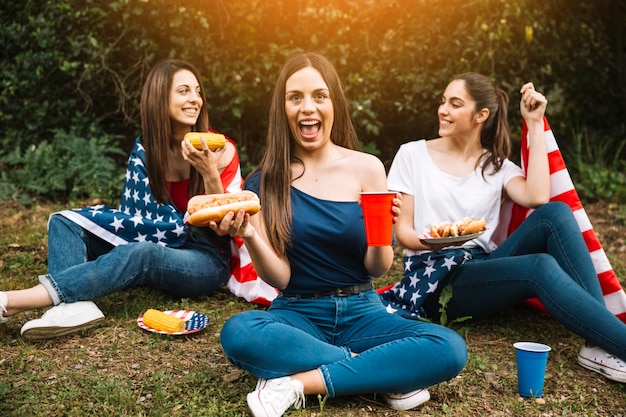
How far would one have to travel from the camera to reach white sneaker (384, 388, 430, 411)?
2.74 m

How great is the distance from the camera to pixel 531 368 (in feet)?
9.52

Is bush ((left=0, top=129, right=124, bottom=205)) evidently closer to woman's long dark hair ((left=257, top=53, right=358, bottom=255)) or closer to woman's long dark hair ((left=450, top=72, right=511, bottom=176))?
woman's long dark hair ((left=257, top=53, right=358, bottom=255))

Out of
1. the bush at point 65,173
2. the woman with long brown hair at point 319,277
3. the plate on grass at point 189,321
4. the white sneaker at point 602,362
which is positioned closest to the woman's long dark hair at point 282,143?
the woman with long brown hair at point 319,277

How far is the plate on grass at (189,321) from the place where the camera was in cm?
350

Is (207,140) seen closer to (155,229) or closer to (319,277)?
(155,229)

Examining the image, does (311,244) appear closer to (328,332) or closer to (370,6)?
(328,332)

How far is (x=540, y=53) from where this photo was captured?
293 inches

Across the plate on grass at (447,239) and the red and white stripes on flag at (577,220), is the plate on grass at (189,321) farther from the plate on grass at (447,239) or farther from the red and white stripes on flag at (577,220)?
A: the red and white stripes on flag at (577,220)

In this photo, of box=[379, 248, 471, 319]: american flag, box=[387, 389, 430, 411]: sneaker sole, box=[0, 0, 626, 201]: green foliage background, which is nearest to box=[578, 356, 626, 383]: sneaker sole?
box=[379, 248, 471, 319]: american flag

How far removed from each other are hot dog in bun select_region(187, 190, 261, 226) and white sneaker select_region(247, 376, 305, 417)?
0.73 meters

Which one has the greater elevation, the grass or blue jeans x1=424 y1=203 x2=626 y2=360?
blue jeans x1=424 y1=203 x2=626 y2=360

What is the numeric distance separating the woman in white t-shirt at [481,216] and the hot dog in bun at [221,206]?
1051 mm

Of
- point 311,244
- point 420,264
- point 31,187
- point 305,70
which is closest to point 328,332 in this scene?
point 311,244

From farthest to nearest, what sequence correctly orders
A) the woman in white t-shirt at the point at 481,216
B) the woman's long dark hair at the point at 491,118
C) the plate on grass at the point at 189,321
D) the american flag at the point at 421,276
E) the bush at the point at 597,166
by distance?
the bush at the point at 597,166 < the woman's long dark hair at the point at 491,118 < the american flag at the point at 421,276 < the plate on grass at the point at 189,321 < the woman in white t-shirt at the point at 481,216
